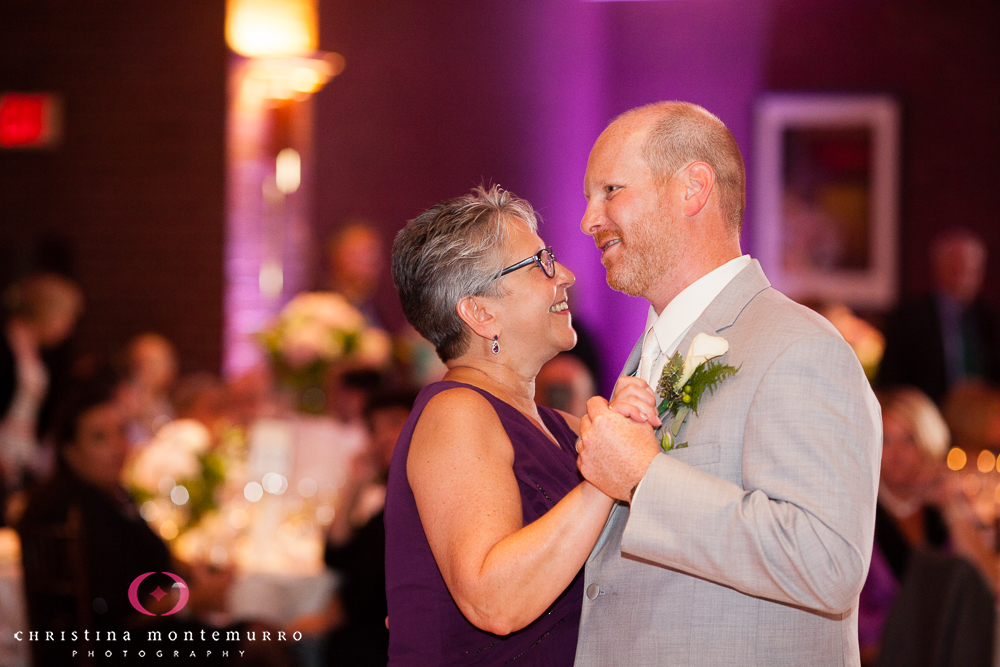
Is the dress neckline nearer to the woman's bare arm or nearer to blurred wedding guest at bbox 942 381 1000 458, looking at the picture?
the woman's bare arm

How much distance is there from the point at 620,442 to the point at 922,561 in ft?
6.57

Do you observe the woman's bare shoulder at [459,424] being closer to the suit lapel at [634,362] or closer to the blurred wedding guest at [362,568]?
the suit lapel at [634,362]

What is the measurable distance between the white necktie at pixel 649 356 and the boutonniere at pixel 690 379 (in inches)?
3.5

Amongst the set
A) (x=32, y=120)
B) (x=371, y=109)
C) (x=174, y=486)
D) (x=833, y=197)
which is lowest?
(x=174, y=486)

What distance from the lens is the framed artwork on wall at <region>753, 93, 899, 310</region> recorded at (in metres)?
6.92

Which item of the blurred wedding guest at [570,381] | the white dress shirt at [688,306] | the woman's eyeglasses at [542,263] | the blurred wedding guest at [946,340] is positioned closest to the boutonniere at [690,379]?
the white dress shirt at [688,306]

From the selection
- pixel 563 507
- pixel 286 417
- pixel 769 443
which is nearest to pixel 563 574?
pixel 563 507

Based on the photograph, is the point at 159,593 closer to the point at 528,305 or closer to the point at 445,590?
the point at 445,590

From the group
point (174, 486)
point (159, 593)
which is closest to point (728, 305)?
point (159, 593)

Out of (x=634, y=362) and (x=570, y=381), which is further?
(x=570, y=381)

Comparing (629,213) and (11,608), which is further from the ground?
(629,213)

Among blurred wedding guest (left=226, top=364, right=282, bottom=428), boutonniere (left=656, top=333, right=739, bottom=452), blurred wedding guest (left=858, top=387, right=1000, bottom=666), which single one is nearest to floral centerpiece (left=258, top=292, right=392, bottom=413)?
blurred wedding guest (left=226, top=364, right=282, bottom=428)

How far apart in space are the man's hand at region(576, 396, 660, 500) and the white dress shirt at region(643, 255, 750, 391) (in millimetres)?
250

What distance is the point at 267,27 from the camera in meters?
6.51
